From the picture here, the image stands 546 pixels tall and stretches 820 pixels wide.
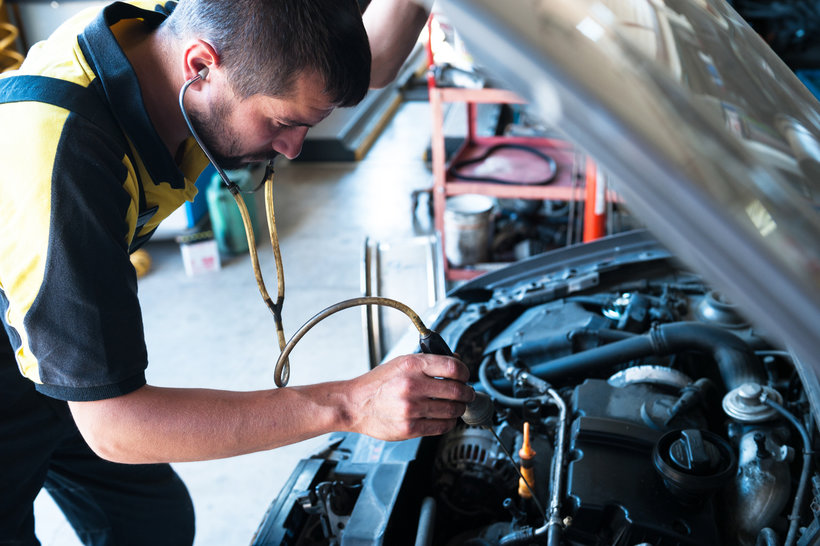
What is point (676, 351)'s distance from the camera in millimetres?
1607

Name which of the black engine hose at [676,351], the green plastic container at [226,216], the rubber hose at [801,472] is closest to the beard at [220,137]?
the black engine hose at [676,351]

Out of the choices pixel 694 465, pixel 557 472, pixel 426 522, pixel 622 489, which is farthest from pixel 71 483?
pixel 694 465

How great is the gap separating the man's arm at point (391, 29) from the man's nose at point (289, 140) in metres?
0.46

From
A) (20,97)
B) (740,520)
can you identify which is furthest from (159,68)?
(740,520)

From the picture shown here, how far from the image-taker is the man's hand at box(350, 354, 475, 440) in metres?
1.12

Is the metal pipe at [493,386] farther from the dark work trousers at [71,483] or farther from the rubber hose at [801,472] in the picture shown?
the dark work trousers at [71,483]

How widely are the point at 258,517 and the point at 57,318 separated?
172 cm

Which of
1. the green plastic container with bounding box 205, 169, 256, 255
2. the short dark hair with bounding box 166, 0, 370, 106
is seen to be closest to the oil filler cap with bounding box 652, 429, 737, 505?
the short dark hair with bounding box 166, 0, 370, 106

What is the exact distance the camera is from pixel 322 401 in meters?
1.17

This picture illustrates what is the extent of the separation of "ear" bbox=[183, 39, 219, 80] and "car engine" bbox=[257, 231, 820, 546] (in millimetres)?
834

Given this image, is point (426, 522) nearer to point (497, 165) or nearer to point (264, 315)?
point (264, 315)

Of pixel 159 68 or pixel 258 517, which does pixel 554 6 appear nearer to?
pixel 159 68

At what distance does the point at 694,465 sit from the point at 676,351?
0.45 meters

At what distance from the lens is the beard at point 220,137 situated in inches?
48.6
